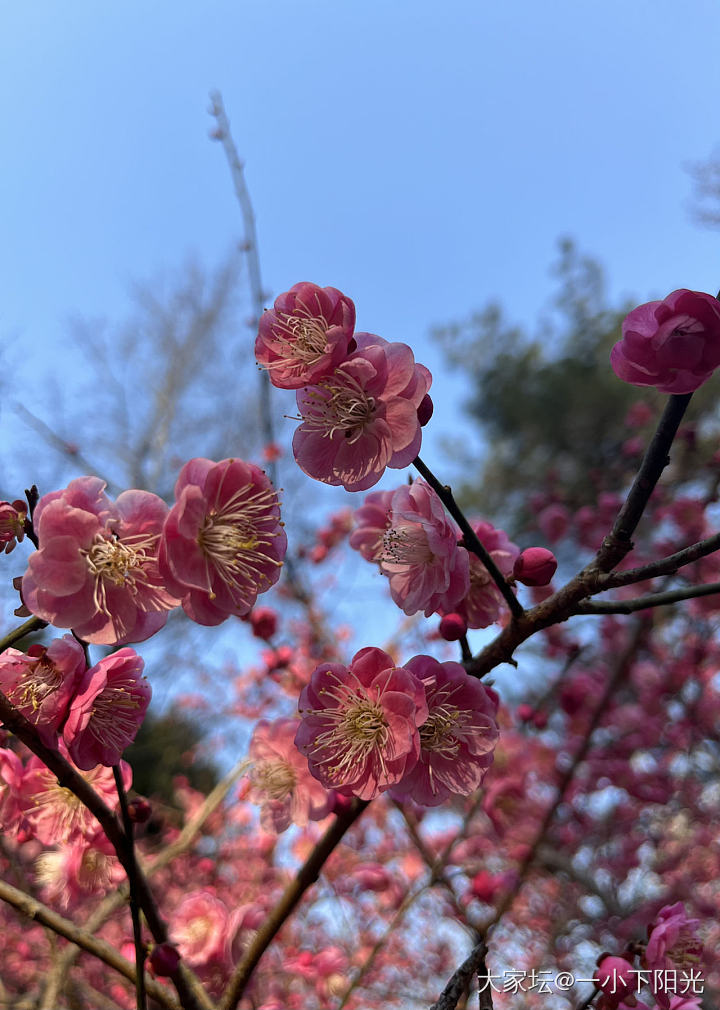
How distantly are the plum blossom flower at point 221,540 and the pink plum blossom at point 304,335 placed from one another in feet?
0.59

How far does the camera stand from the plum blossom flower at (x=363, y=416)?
1.05 meters

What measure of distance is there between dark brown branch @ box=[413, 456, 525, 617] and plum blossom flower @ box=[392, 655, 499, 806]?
0.15 m

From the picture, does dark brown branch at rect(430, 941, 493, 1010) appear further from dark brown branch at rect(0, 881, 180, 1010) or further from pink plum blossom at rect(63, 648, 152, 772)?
pink plum blossom at rect(63, 648, 152, 772)

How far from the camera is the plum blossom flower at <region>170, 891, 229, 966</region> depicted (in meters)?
1.55

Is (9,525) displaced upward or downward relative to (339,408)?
downward

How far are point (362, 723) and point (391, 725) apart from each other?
0.27ft

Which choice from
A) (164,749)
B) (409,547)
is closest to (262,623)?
(409,547)

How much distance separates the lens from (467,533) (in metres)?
1.07

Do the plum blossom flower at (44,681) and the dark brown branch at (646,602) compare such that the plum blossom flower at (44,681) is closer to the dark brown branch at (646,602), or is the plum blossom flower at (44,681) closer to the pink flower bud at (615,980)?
the dark brown branch at (646,602)

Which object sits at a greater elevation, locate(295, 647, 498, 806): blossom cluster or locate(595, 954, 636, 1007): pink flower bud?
locate(295, 647, 498, 806): blossom cluster

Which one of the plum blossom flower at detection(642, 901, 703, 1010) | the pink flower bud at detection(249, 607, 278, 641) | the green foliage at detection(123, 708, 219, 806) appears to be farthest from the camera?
the green foliage at detection(123, 708, 219, 806)

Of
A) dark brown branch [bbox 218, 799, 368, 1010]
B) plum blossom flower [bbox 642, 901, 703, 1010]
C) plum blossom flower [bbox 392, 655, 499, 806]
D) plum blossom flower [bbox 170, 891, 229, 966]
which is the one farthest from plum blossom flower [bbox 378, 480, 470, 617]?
plum blossom flower [bbox 170, 891, 229, 966]

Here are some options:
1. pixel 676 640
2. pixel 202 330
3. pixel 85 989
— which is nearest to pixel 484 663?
pixel 85 989

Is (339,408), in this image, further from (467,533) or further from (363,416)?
(467,533)
